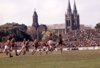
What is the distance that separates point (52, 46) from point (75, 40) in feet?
418

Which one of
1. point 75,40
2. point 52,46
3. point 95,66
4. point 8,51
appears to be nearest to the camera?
point 95,66

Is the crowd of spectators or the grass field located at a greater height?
the crowd of spectators

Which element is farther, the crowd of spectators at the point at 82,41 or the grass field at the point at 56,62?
the crowd of spectators at the point at 82,41

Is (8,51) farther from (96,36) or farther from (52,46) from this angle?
(96,36)

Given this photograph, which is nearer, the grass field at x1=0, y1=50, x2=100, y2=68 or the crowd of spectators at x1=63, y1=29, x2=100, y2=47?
the grass field at x1=0, y1=50, x2=100, y2=68

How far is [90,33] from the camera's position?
7657 inches

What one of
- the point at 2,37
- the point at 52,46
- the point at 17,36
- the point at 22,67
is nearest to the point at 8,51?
the point at 52,46

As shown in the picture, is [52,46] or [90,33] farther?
[90,33]

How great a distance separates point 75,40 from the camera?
17012 cm

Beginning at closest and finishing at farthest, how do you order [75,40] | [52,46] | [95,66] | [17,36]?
1. [95,66]
2. [52,46]
3. [75,40]
4. [17,36]

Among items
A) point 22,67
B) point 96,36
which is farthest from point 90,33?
point 22,67

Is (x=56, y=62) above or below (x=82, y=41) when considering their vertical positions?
below

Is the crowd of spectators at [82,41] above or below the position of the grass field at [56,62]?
above

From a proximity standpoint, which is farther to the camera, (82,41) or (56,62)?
(82,41)
